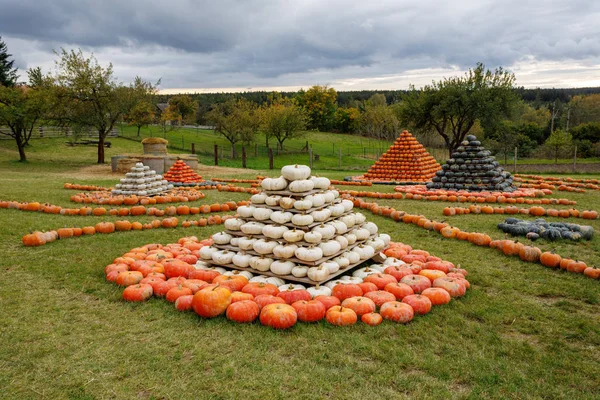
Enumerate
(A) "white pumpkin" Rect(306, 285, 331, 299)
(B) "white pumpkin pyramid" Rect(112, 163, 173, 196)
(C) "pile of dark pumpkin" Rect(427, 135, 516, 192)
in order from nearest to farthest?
(A) "white pumpkin" Rect(306, 285, 331, 299), (B) "white pumpkin pyramid" Rect(112, 163, 173, 196), (C) "pile of dark pumpkin" Rect(427, 135, 516, 192)


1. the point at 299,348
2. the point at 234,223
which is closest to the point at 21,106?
the point at 234,223

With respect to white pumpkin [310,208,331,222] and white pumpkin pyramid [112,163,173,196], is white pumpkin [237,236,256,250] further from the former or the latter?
white pumpkin pyramid [112,163,173,196]

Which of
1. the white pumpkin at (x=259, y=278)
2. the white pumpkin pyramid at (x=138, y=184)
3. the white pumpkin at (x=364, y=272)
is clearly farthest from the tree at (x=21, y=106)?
the white pumpkin at (x=364, y=272)

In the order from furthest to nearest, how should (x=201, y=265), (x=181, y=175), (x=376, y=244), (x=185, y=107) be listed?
(x=185, y=107) < (x=181, y=175) < (x=376, y=244) < (x=201, y=265)

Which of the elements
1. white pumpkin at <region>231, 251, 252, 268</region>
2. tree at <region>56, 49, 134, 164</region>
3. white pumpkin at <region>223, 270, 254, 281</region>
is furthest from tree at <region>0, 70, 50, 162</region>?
white pumpkin at <region>223, 270, 254, 281</region>

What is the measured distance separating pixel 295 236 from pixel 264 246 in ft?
1.54

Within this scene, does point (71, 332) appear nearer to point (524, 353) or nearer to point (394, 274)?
point (394, 274)

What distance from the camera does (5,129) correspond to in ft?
146

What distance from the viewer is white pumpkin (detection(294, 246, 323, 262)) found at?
5.76 m

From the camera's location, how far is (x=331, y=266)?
595 cm

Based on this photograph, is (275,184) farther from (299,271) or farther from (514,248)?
(514,248)

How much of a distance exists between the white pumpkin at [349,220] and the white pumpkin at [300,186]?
2.50 feet

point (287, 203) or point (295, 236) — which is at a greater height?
point (287, 203)

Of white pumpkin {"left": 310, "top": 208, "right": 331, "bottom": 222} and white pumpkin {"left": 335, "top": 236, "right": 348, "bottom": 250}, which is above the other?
white pumpkin {"left": 310, "top": 208, "right": 331, "bottom": 222}
